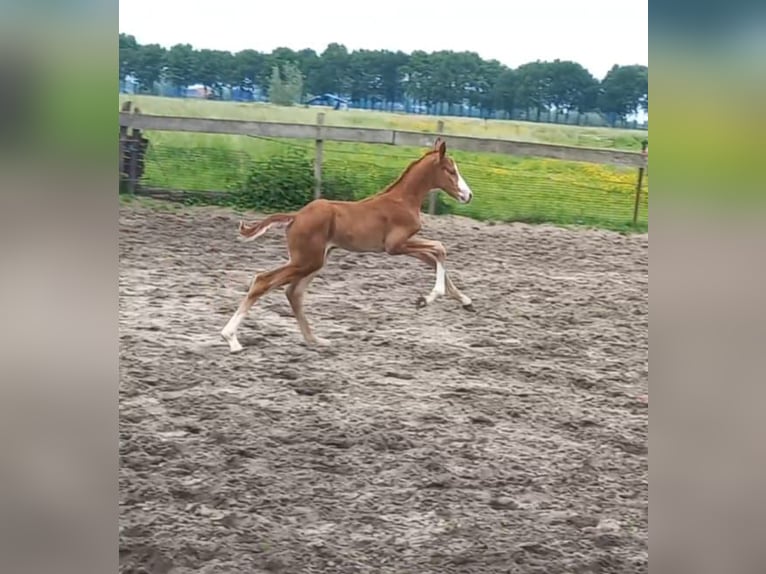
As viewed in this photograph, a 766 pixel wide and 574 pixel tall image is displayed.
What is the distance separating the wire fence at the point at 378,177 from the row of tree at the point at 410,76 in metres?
0.16

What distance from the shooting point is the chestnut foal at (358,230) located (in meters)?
2.68

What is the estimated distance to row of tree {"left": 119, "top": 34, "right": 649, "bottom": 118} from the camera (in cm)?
257

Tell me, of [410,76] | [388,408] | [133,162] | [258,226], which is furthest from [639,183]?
[133,162]

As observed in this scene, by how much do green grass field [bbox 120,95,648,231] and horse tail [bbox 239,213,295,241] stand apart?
0.13 metres

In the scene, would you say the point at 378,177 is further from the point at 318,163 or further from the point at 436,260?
the point at 436,260

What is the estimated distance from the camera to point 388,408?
105 inches

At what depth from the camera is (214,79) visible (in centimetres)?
259

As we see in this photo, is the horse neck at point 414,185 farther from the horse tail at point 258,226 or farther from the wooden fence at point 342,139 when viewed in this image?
the horse tail at point 258,226

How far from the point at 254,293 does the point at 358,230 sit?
360mm

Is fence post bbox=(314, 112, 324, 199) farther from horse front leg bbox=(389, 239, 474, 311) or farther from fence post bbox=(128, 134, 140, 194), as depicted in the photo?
fence post bbox=(128, 134, 140, 194)

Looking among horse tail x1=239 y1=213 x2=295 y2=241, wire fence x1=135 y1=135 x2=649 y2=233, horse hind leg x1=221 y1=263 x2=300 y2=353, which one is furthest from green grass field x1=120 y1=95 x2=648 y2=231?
→ horse hind leg x1=221 y1=263 x2=300 y2=353
